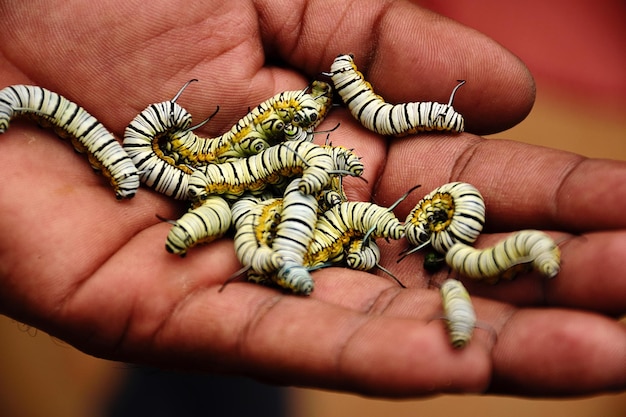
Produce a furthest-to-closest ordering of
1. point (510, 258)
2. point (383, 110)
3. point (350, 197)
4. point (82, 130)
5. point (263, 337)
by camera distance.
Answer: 1. point (383, 110)
2. point (350, 197)
3. point (82, 130)
4. point (510, 258)
5. point (263, 337)

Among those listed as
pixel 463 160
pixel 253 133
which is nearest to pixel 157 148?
pixel 253 133

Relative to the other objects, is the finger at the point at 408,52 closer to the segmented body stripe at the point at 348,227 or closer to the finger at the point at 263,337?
the segmented body stripe at the point at 348,227

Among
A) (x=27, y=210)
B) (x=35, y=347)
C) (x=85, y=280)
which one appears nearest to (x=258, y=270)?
(x=85, y=280)

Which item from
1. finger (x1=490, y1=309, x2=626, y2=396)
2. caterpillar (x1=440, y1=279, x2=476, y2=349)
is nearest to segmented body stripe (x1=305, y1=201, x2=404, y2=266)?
caterpillar (x1=440, y1=279, x2=476, y2=349)

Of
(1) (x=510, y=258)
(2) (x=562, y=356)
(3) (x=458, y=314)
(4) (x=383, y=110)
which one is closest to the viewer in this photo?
(2) (x=562, y=356)

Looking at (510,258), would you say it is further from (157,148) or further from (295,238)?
(157,148)

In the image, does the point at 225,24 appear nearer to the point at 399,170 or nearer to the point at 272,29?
the point at 272,29
